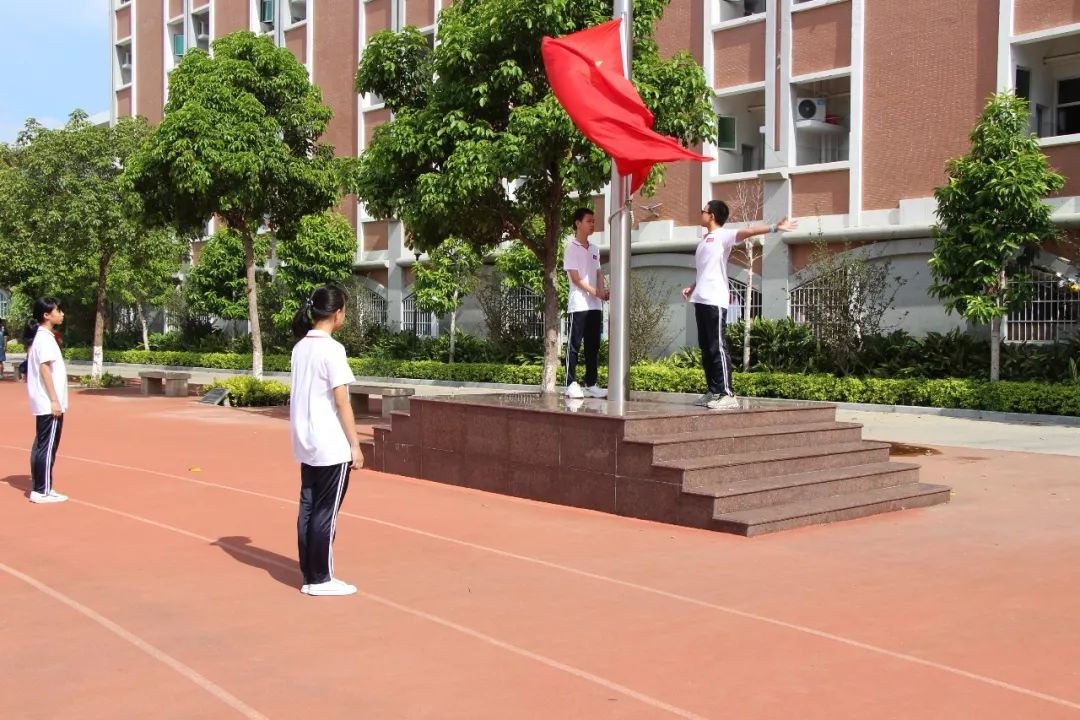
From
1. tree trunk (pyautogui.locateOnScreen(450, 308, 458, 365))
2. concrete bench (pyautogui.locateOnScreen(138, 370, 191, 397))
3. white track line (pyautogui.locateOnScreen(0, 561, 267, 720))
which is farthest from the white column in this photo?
white track line (pyautogui.locateOnScreen(0, 561, 267, 720))

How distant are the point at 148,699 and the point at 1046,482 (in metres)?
8.38

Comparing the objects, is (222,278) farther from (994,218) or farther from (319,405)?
(319,405)

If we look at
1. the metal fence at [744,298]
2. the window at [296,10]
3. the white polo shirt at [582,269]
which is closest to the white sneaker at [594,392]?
the white polo shirt at [582,269]

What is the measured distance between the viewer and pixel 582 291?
32.9 feet

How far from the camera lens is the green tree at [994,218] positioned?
1641 cm

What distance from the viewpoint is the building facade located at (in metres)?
18.0

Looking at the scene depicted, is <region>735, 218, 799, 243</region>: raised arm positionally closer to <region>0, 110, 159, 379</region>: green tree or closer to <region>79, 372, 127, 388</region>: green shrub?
<region>0, 110, 159, 379</region>: green tree

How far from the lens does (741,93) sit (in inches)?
872

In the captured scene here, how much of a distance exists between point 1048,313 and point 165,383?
16.5 m

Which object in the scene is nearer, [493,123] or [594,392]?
[594,392]

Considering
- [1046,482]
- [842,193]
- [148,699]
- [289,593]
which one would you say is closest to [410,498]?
[289,593]

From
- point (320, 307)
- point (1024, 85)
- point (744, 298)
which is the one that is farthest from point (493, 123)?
point (1024, 85)

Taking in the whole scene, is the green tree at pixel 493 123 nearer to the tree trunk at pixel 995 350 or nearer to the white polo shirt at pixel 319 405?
the tree trunk at pixel 995 350

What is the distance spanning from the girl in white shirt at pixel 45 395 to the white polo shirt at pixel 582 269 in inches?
171
